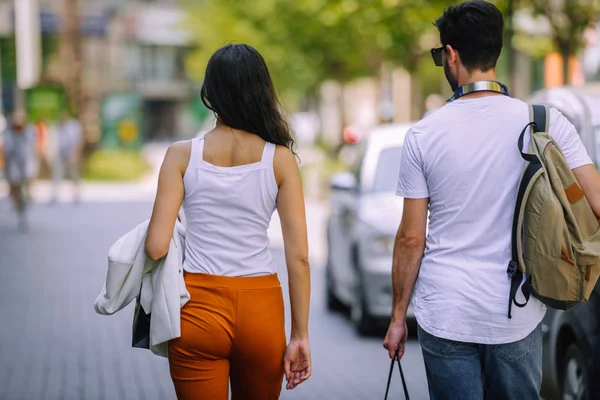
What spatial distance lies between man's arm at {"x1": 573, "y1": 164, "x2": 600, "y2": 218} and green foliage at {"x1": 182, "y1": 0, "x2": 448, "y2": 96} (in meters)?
14.2

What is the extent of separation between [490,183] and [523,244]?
0.66 ft

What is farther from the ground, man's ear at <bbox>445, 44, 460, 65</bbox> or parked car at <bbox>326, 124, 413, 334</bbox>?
man's ear at <bbox>445, 44, 460, 65</bbox>

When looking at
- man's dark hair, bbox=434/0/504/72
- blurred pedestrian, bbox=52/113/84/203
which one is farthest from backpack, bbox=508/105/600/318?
blurred pedestrian, bbox=52/113/84/203

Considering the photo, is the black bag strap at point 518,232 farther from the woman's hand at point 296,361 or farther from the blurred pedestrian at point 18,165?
the blurred pedestrian at point 18,165

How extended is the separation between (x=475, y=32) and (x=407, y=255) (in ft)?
2.30

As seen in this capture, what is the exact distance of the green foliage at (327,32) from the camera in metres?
21.1

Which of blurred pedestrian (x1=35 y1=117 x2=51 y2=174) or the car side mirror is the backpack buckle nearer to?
the car side mirror

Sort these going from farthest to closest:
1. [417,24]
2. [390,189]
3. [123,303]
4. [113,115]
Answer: [113,115] → [417,24] → [390,189] → [123,303]

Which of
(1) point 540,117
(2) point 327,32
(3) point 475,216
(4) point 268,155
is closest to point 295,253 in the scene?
(4) point 268,155

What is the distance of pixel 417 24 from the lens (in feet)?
72.1

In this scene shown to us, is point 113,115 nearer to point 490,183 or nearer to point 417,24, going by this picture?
Result: point 417,24

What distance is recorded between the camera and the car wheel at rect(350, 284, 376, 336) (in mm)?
9070

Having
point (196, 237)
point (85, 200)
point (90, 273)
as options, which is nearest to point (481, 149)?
point (196, 237)

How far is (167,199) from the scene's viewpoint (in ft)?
11.3
